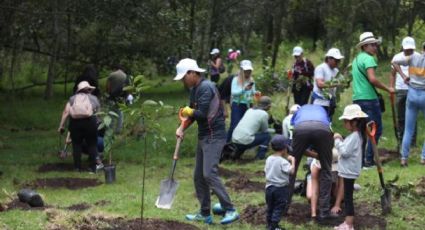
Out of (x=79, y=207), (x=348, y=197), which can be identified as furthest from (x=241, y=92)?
(x=348, y=197)

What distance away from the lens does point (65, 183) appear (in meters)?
10.6

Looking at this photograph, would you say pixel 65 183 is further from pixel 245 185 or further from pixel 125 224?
pixel 125 224

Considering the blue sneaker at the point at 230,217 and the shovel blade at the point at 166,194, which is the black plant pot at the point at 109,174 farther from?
the blue sneaker at the point at 230,217

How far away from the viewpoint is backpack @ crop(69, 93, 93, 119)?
11211mm

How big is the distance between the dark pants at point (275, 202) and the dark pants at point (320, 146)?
420mm

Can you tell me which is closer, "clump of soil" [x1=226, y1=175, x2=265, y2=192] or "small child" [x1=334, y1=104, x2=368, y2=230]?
"small child" [x1=334, y1=104, x2=368, y2=230]

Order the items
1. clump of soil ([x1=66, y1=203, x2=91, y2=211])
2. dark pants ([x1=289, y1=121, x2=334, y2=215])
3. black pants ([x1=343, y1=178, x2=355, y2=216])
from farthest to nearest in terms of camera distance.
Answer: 1. clump of soil ([x1=66, y1=203, x2=91, y2=211])
2. dark pants ([x1=289, y1=121, x2=334, y2=215])
3. black pants ([x1=343, y1=178, x2=355, y2=216])

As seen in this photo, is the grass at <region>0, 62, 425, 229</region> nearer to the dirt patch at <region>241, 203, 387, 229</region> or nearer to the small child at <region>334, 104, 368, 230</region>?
the dirt patch at <region>241, 203, 387, 229</region>

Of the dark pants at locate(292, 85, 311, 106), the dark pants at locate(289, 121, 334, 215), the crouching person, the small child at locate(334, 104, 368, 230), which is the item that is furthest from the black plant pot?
the dark pants at locate(292, 85, 311, 106)

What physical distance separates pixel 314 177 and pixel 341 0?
16.1 m

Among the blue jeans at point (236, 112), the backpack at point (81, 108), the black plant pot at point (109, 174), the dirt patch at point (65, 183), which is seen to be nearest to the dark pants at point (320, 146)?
the black plant pot at point (109, 174)

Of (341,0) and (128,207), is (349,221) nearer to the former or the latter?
(128,207)

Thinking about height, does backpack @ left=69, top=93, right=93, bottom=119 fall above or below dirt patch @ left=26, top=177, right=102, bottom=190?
above

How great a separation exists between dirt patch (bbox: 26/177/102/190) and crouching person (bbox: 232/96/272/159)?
2.70 metres
